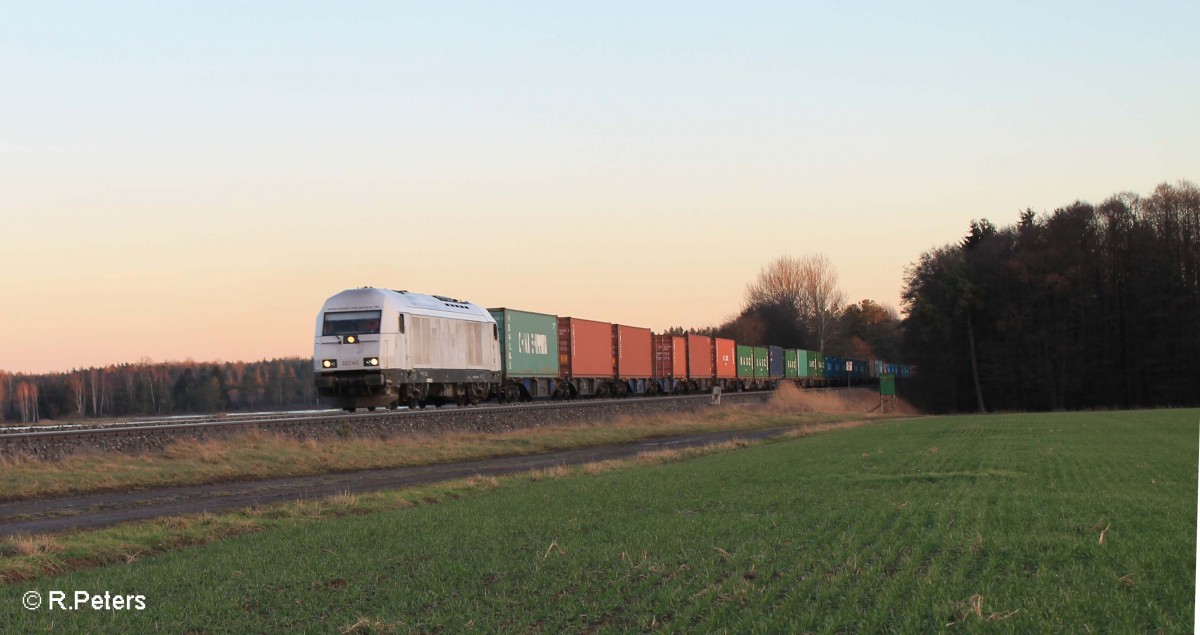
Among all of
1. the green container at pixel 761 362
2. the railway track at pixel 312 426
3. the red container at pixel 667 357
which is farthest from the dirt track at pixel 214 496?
the green container at pixel 761 362

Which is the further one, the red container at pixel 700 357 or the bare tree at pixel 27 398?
the bare tree at pixel 27 398

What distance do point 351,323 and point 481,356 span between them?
866 cm

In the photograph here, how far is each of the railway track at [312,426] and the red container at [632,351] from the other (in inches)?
386

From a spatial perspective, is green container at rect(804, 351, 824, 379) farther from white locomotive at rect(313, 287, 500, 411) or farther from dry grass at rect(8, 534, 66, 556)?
dry grass at rect(8, 534, 66, 556)

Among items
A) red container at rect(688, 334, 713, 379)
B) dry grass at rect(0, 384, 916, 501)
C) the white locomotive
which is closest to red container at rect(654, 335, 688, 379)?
red container at rect(688, 334, 713, 379)

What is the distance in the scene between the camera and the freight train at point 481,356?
35250mm

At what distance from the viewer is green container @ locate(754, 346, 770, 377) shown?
270ft

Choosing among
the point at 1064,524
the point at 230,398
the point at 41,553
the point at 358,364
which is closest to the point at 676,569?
the point at 1064,524

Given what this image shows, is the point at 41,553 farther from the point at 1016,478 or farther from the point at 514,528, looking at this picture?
the point at 1016,478

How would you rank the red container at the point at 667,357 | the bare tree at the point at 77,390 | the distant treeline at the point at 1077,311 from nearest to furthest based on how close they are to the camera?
the red container at the point at 667,357
the distant treeline at the point at 1077,311
the bare tree at the point at 77,390

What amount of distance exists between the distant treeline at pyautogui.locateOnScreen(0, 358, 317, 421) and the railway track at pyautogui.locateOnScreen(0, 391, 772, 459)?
41.0 m

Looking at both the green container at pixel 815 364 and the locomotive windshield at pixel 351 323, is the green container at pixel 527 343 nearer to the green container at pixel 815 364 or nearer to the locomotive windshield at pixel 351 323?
the locomotive windshield at pixel 351 323

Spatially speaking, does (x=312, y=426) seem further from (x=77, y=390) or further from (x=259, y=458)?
(x=77, y=390)

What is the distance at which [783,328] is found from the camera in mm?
126812
